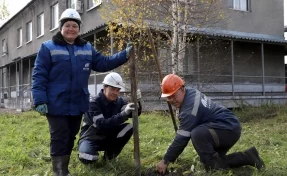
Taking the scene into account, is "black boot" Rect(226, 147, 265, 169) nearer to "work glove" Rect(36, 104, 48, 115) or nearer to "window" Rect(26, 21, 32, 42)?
"work glove" Rect(36, 104, 48, 115)

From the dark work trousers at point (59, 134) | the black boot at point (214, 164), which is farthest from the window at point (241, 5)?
the dark work trousers at point (59, 134)

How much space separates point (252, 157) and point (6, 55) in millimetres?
26222

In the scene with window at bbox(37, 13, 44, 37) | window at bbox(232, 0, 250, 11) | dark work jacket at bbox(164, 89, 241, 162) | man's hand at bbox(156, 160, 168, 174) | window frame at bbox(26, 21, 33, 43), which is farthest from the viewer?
window frame at bbox(26, 21, 33, 43)

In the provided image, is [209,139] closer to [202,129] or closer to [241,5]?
[202,129]

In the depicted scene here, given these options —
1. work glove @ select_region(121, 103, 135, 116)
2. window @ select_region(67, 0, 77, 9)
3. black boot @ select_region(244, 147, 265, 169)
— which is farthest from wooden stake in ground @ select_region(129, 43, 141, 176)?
window @ select_region(67, 0, 77, 9)

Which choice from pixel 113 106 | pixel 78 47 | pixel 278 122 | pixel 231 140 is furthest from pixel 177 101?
pixel 278 122

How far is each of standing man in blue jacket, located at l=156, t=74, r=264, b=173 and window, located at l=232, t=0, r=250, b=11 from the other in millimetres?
13619

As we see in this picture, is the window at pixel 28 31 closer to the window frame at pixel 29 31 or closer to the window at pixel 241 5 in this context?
the window frame at pixel 29 31

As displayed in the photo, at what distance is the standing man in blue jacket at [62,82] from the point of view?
3682 millimetres

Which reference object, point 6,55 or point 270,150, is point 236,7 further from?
point 6,55

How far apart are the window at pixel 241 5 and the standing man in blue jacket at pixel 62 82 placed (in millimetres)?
13822

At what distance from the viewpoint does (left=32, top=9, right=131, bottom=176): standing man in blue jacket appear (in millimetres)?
3682

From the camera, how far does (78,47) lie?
154 inches

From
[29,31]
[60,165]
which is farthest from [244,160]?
[29,31]
